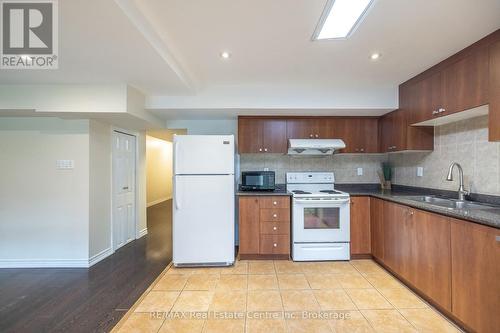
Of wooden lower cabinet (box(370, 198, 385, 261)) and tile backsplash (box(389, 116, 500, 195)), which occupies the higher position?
tile backsplash (box(389, 116, 500, 195))

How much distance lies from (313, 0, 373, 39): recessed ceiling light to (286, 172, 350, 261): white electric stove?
1.89m

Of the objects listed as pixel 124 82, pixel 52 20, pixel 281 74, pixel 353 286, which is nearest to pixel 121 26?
pixel 52 20

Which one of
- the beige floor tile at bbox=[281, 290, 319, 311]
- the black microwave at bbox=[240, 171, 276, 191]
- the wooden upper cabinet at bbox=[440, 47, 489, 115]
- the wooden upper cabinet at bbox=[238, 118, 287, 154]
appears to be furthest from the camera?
the wooden upper cabinet at bbox=[238, 118, 287, 154]

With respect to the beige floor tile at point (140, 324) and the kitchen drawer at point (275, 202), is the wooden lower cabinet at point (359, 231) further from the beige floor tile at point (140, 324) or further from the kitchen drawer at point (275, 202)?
the beige floor tile at point (140, 324)

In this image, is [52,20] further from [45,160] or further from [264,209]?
[264,209]

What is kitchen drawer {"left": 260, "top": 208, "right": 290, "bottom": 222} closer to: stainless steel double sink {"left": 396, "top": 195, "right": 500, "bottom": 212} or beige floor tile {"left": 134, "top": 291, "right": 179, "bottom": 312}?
beige floor tile {"left": 134, "top": 291, "right": 179, "bottom": 312}

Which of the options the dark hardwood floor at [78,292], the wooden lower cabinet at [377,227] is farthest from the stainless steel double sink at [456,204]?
the dark hardwood floor at [78,292]

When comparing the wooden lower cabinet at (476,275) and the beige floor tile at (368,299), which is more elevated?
the wooden lower cabinet at (476,275)

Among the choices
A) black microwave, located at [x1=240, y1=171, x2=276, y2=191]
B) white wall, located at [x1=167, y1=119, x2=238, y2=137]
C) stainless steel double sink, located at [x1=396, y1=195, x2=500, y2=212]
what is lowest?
stainless steel double sink, located at [x1=396, y1=195, x2=500, y2=212]

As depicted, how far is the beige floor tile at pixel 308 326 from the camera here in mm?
1786

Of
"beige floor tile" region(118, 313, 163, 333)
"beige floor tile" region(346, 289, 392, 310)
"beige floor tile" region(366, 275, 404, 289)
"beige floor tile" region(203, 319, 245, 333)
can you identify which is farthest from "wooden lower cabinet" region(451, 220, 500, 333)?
"beige floor tile" region(118, 313, 163, 333)

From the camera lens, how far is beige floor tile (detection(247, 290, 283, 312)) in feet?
6.79

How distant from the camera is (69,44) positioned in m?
1.80

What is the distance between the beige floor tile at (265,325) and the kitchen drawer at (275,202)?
1399 millimetres
